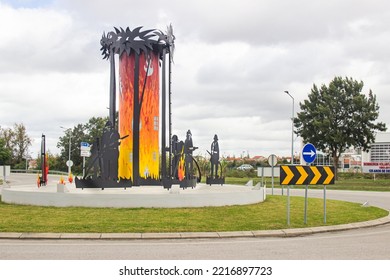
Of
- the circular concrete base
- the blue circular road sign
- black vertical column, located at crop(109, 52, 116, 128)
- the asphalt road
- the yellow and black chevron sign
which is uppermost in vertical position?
black vertical column, located at crop(109, 52, 116, 128)

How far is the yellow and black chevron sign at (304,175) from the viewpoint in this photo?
45.3 feet

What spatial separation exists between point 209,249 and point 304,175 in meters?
4.79

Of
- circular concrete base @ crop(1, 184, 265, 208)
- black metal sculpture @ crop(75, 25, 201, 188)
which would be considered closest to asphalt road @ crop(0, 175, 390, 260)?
circular concrete base @ crop(1, 184, 265, 208)

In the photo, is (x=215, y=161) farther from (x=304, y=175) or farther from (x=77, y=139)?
(x=77, y=139)

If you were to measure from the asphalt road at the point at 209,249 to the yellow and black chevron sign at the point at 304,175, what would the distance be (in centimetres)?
205

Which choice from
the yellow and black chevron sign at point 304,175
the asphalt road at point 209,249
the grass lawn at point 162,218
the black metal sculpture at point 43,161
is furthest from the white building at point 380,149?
the asphalt road at point 209,249

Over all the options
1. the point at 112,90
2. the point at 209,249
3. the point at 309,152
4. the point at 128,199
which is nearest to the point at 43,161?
the point at 112,90

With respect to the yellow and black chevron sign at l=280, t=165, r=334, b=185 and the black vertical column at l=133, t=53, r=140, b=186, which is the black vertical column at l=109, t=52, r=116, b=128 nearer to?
the black vertical column at l=133, t=53, r=140, b=186

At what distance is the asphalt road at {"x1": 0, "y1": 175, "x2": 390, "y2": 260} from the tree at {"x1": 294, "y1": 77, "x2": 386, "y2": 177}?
45193mm

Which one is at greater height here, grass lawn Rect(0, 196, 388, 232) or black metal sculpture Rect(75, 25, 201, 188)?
black metal sculpture Rect(75, 25, 201, 188)

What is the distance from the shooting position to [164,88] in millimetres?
24062

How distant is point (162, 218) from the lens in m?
14.5

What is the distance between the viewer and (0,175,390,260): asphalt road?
9.31 metres

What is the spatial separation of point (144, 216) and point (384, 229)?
6690 millimetres
